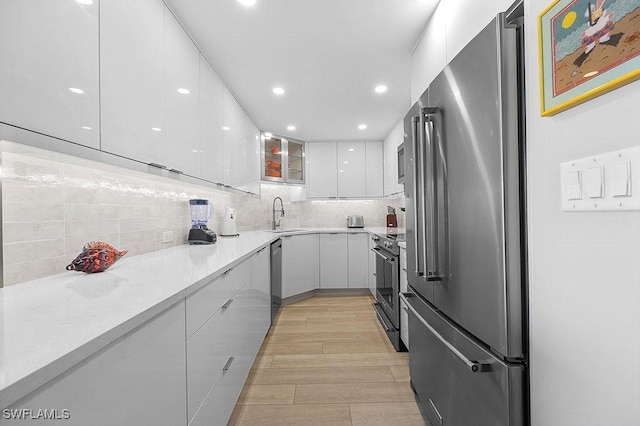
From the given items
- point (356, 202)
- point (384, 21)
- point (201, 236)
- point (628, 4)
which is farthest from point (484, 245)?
point (356, 202)

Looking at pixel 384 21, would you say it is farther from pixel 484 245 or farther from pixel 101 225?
pixel 101 225

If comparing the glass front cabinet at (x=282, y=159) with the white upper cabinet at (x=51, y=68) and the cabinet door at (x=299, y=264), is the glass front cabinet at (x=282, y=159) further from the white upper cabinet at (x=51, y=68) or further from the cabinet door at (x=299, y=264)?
the white upper cabinet at (x=51, y=68)

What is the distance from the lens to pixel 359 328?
2896mm

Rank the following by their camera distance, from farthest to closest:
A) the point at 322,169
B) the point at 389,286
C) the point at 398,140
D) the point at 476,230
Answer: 1. the point at 322,169
2. the point at 398,140
3. the point at 389,286
4. the point at 476,230

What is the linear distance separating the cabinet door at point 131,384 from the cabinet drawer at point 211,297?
70mm

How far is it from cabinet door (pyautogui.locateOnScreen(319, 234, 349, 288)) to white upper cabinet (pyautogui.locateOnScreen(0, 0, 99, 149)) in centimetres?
329

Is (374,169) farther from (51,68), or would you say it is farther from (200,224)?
(51,68)

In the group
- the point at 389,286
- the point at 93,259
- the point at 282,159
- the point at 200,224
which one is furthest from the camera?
the point at 282,159

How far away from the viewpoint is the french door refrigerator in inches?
35.8

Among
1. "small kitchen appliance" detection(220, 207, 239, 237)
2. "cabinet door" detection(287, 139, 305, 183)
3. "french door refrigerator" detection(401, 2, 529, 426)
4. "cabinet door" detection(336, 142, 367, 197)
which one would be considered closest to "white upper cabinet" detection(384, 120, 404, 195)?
"cabinet door" detection(336, 142, 367, 197)

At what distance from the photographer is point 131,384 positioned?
28.5 inches

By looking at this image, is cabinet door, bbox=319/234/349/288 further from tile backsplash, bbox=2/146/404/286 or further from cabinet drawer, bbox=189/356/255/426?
cabinet drawer, bbox=189/356/255/426
